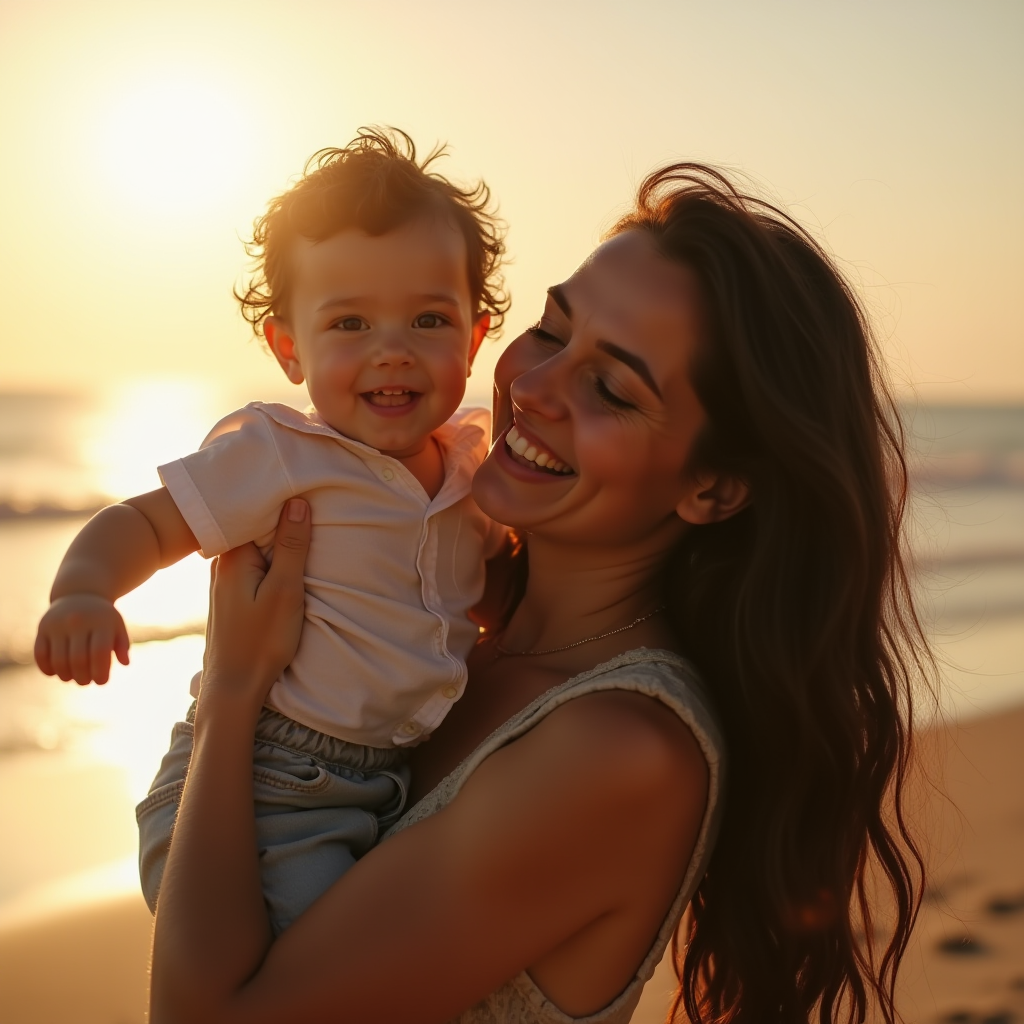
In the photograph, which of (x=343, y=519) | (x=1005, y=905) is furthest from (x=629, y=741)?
(x=1005, y=905)

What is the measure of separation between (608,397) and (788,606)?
0.63 m

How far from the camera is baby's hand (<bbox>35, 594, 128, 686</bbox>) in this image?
93.0 inches

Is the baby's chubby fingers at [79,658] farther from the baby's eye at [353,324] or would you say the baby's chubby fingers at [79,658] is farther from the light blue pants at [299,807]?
the baby's eye at [353,324]

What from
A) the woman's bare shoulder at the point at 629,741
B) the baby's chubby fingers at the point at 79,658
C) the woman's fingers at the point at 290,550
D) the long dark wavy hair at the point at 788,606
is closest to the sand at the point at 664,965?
the long dark wavy hair at the point at 788,606

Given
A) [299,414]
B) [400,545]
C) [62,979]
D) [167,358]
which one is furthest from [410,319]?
[167,358]

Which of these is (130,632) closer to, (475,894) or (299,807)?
(299,807)

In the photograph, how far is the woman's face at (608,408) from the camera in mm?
2609

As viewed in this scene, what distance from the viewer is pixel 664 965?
581 cm

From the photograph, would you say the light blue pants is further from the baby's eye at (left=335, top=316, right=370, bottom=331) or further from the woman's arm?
the baby's eye at (left=335, top=316, right=370, bottom=331)

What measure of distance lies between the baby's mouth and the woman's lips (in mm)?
289

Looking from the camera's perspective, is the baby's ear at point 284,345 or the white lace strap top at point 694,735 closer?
the white lace strap top at point 694,735

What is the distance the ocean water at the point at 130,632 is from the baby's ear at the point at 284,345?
6.04 feet

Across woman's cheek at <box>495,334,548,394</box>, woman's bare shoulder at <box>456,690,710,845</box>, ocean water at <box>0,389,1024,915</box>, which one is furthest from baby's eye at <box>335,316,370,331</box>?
ocean water at <box>0,389,1024,915</box>

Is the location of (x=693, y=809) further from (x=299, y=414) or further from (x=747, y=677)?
(x=299, y=414)
